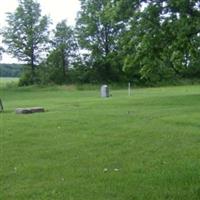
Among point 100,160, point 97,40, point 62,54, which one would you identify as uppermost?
point 97,40

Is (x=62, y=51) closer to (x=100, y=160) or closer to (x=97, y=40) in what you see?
(x=97, y=40)

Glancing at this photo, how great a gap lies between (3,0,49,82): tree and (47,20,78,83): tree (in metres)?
1.56

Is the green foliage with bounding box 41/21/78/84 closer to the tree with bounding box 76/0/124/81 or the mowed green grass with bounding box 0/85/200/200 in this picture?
the tree with bounding box 76/0/124/81

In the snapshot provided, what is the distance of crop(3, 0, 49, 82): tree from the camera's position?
66750mm

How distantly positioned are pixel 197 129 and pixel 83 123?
12.0 ft

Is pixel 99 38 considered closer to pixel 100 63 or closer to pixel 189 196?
pixel 100 63

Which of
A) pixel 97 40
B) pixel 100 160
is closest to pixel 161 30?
pixel 100 160

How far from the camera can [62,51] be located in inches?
2682

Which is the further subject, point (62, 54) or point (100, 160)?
point (62, 54)

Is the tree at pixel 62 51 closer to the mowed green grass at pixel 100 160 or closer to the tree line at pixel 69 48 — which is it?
the tree line at pixel 69 48

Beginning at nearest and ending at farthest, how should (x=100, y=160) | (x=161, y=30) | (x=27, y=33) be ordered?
(x=100, y=160) < (x=161, y=30) < (x=27, y=33)

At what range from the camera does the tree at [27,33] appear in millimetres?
66750

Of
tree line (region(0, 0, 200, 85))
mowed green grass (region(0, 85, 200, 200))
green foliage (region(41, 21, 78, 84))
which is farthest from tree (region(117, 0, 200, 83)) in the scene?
green foliage (region(41, 21, 78, 84))

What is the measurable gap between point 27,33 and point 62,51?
4.98 meters
